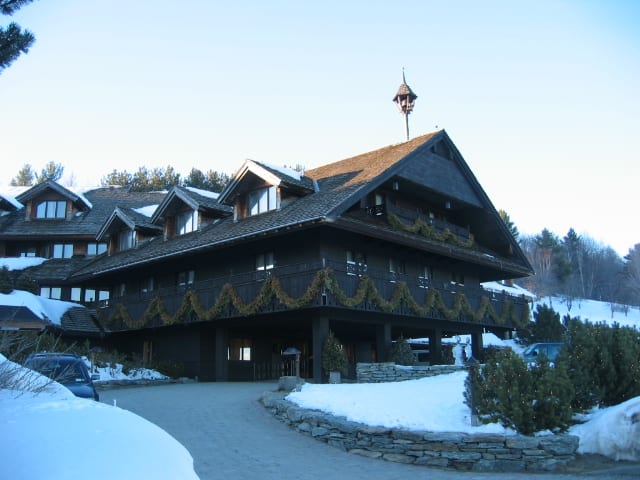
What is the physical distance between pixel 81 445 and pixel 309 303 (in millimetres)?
16123

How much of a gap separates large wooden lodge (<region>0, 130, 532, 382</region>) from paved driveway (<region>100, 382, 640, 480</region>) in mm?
6087

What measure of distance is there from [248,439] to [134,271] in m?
21.2

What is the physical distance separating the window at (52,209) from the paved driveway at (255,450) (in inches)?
953

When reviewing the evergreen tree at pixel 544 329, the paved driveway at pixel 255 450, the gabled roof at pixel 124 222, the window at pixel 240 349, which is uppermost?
the gabled roof at pixel 124 222

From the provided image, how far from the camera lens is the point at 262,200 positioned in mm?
28016

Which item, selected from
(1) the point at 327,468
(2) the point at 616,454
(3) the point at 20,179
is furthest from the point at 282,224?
(3) the point at 20,179

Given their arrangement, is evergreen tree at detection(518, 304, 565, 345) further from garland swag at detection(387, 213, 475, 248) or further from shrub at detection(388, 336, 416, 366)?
shrub at detection(388, 336, 416, 366)

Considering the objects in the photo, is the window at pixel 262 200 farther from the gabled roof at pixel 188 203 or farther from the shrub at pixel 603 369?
the shrub at pixel 603 369

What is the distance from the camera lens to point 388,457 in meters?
13.0

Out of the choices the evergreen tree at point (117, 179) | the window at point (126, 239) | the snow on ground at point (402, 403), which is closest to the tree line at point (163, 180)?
the evergreen tree at point (117, 179)

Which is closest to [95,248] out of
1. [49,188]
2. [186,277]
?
[49,188]

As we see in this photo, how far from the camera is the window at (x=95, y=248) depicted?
39.3 m

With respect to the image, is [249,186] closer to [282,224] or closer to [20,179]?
[282,224]

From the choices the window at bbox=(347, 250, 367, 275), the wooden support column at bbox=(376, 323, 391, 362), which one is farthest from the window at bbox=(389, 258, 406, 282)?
the wooden support column at bbox=(376, 323, 391, 362)
